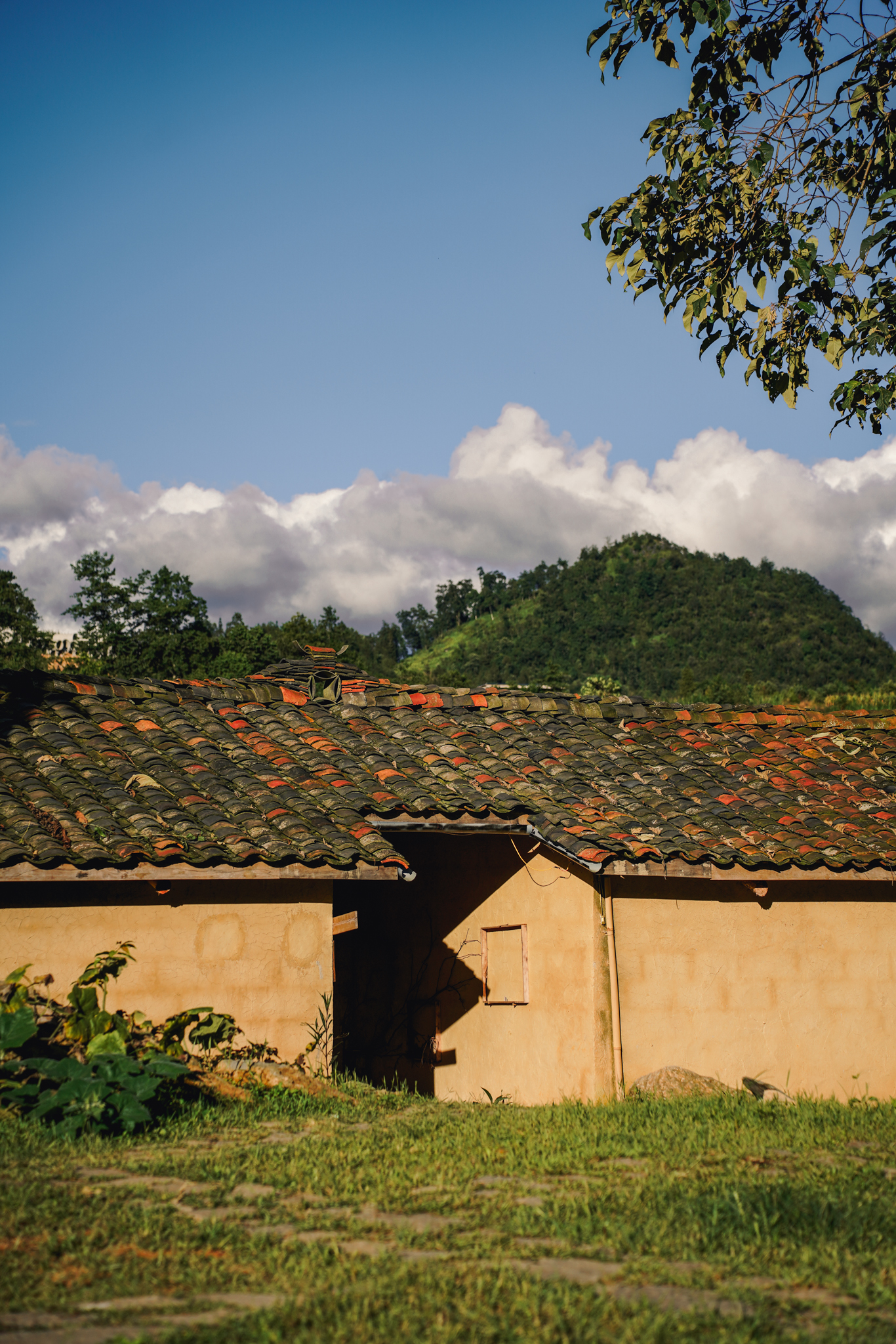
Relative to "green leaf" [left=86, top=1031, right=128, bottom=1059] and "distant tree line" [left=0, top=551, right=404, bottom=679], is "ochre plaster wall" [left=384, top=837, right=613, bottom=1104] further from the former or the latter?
"distant tree line" [left=0, top=551, right=404, bottom=679]

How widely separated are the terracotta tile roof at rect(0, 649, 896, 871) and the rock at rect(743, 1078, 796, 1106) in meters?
2.15

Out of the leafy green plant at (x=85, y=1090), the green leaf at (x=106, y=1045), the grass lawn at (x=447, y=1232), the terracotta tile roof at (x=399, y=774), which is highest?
the terracotta tile roof at (x=399, y=774)

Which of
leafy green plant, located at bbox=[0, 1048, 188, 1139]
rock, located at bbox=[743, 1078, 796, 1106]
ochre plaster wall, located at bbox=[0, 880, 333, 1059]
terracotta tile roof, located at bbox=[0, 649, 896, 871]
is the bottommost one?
rock, located at bbox=[743, 1078, 796, 1106]

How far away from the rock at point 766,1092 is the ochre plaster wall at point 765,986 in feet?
0.45

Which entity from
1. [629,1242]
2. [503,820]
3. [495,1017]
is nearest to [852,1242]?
[629,1242]

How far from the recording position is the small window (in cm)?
1112

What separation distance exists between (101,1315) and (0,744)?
7.84 metres

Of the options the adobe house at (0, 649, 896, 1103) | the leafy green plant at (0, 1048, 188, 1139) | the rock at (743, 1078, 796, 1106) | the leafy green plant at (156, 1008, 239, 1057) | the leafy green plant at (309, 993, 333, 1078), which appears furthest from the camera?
the leafy green plant at (309, 993, 333, 1078)

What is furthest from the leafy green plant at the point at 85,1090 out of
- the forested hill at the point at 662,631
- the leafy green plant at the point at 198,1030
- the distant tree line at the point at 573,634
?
the forested hill at the point at 662,631

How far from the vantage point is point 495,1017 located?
11.5 meters

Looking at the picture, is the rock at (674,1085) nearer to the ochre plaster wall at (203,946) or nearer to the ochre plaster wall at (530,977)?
the ochre plaster wall at (530,977)

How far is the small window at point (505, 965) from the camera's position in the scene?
11125 millimetres

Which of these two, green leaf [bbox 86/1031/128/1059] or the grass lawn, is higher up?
A: green leaf [bbox 86/1031/128/1059]

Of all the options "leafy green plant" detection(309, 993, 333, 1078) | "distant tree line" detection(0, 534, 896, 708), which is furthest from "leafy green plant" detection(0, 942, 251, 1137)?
"distant tree line" detection(0, 534, 896, 708)
